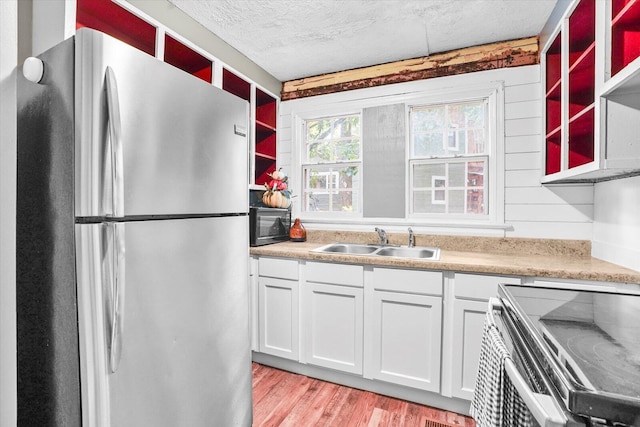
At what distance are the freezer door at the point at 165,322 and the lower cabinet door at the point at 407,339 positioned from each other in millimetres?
942

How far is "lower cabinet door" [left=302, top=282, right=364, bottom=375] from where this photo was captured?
84.5 inches

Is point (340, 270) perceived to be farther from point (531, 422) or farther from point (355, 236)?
point (531, 422)

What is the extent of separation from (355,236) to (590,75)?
6.22ft

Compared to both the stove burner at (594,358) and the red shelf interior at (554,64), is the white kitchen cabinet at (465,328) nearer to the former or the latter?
the stove burner at (594,358)

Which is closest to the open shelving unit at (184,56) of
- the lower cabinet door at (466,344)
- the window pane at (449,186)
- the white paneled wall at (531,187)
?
the window pane at (449,186)

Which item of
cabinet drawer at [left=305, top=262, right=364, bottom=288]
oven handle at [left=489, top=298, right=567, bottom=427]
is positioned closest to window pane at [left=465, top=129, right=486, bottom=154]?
cabinet drawer at [left=305, top=262, right=364, bottom=288]

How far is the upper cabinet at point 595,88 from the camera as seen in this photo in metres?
1.32

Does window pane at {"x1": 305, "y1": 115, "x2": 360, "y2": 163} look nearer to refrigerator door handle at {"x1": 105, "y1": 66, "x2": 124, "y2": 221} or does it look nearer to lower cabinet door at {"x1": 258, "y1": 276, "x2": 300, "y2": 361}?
lower cabinet door at {"x1": 258, "y1": 276, "x2": 300, "y2": 361}

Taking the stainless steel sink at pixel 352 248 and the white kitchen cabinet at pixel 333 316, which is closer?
the white kitchen cabinet at pixel 333 316

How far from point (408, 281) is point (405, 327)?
0.30 meters

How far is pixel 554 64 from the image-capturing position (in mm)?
2078

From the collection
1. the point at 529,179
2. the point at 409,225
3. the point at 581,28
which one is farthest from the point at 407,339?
the point at 581,28

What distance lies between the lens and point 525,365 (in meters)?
0.78

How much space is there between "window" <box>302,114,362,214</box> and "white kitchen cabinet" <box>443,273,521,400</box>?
4.21 ft
